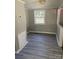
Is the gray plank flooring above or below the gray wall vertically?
below

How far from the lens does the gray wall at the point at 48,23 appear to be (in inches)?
322

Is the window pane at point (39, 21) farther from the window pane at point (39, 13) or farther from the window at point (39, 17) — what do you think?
the window pane at point (39, 13)

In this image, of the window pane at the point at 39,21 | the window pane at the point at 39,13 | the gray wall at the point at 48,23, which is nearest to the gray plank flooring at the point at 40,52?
the gray wall at the point at 48,23

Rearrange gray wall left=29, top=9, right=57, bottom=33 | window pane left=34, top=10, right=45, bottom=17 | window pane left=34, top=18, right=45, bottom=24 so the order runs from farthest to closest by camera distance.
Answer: window pane left=34, top=18, right=45, bottom=24 < window pane left=34, top=10, right=45, bottom=17 < gray wall left=29, top=9, right=57, bottom=33

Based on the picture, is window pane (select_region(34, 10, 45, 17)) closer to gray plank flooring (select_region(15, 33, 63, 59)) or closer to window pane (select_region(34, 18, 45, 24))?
window pane (select_region(34, 18, 45, 24))

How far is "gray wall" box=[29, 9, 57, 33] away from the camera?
817cm

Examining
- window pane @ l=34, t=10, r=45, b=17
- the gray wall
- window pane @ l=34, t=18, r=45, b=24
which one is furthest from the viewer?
window pane @ l=34, t=18, r=45, b=24

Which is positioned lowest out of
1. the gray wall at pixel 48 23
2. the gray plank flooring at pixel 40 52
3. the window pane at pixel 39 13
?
the gray plank flooring at pixel 40 52

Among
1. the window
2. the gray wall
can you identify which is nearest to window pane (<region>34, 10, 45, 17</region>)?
the window

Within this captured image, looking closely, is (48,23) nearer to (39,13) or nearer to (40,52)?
(39,13)

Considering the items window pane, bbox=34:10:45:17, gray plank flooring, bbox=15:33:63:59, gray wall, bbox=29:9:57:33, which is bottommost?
gray plank flooring, bbox=15:33:63:59
